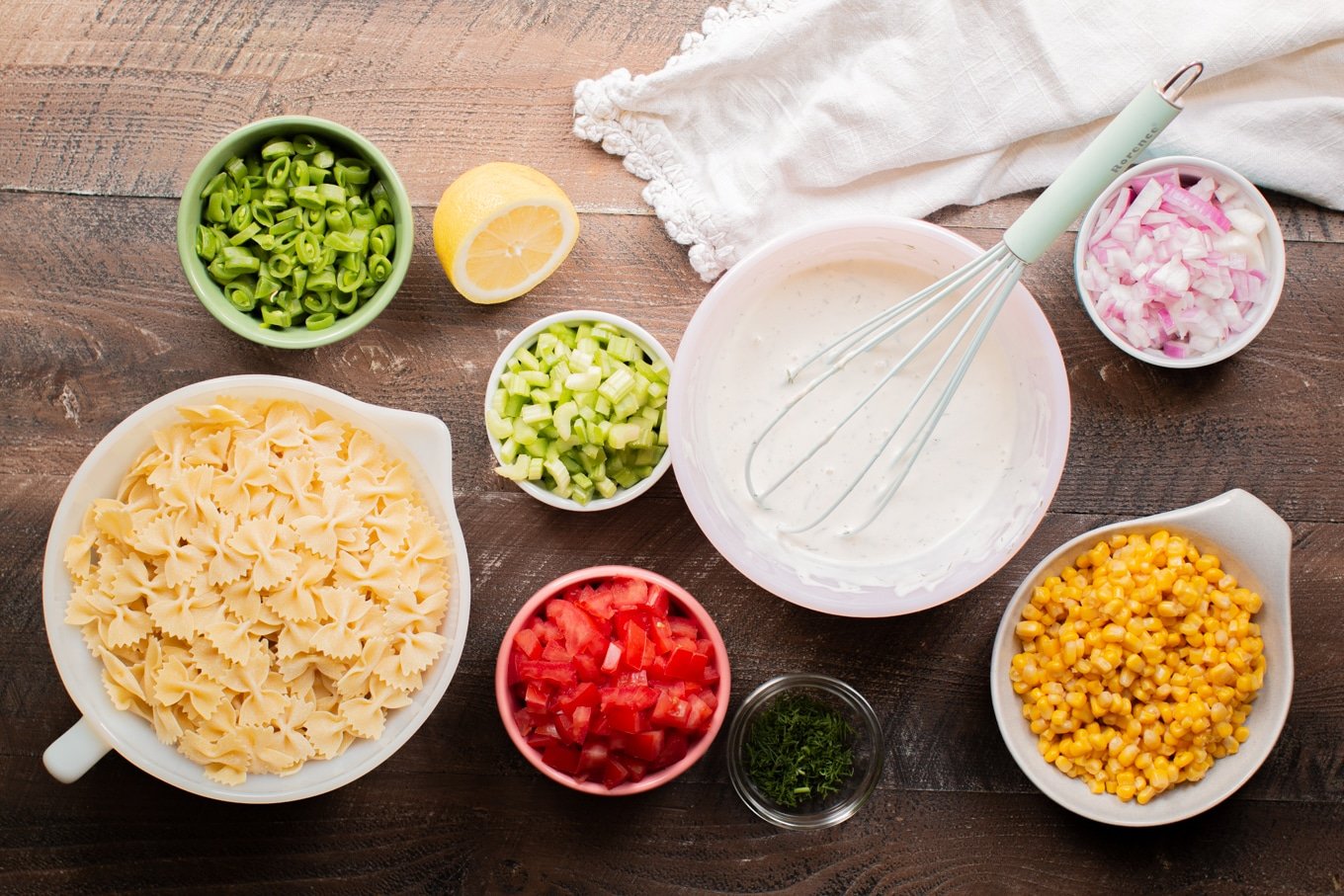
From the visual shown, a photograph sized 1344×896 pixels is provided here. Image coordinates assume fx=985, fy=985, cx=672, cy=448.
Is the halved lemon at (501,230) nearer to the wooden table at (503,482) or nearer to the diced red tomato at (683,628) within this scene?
the wooden table at (503,482)

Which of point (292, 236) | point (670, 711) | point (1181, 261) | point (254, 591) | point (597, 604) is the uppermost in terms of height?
point (292, 236)

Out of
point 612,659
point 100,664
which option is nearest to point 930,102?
point 612,659

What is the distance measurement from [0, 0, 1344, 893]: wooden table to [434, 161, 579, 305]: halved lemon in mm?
133

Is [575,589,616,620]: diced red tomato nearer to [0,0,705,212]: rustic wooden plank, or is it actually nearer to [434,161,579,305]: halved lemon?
[434,161,579,305]: halved lemon

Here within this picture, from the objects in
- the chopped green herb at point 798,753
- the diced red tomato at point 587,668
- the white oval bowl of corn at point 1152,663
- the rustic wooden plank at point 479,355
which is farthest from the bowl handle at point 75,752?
the white oval bowl of corn at point 1152,663

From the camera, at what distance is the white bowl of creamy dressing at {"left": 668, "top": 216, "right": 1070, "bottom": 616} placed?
176 centimetres

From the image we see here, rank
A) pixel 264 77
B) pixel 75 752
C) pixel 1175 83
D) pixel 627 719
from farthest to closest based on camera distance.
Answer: pixel 264 77, pixel 627 719, pixel 75 752, pixel 1175 83

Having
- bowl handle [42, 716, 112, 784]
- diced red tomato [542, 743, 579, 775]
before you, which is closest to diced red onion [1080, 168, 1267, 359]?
diced red tomato [542, 743, 579, 775]

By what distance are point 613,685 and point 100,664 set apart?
0.86m

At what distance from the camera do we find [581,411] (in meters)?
1.74

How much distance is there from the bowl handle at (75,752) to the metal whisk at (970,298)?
116cm

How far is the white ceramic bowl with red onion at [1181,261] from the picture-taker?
180 cm

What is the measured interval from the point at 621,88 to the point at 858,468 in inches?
33.0

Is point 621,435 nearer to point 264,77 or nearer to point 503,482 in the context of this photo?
point 503,482
